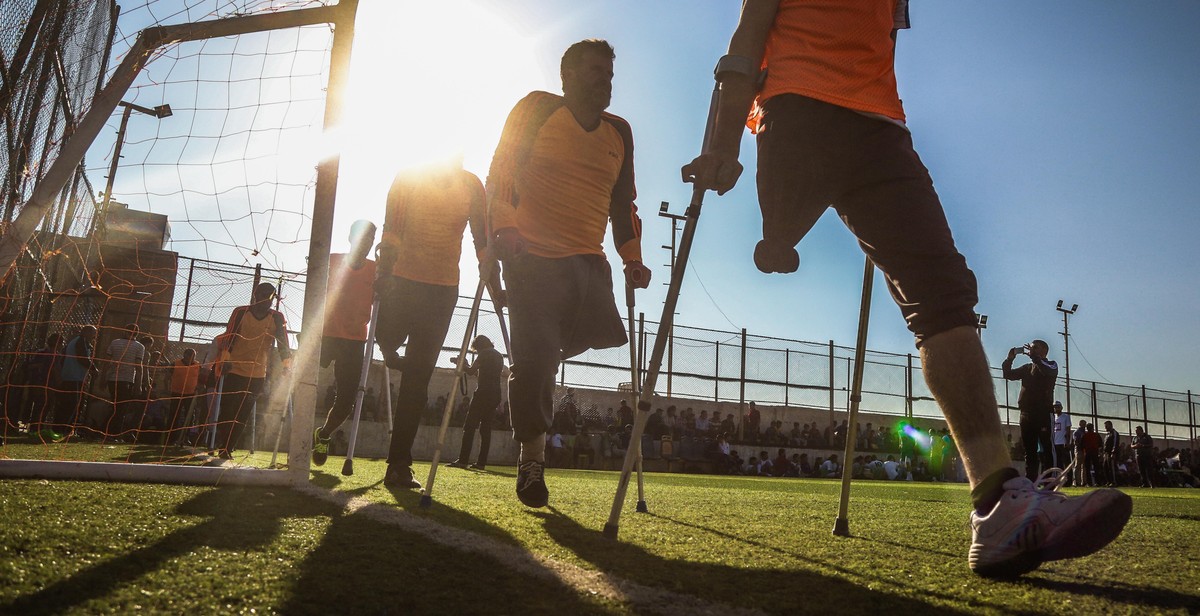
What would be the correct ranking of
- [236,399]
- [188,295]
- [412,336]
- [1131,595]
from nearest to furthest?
[1131,595] < [412,336] < [236,399] < [188,295]

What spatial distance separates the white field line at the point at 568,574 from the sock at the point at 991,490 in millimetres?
767

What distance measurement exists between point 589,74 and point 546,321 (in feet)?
4.35

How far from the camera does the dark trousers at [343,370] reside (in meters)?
6.48

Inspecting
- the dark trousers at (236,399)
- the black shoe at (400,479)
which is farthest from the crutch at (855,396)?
the dark trousers at (236,399)

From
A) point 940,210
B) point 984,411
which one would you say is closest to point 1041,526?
point 984,411

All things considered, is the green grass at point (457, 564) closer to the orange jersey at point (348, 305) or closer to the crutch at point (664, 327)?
the crutch at point (664, 327)

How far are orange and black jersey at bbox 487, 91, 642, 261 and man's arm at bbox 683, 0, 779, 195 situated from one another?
1.35 metres

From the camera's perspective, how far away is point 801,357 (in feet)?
84.5

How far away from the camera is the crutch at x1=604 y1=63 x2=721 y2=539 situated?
2.57m

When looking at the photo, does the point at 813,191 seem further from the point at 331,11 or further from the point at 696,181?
the point at 331,11

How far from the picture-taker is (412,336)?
5.14m

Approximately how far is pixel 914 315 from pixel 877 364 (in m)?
27.2

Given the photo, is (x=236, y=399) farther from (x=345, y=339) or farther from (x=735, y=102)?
(x=735, y=102)

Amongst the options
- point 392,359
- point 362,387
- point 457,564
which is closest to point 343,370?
point 362,387
